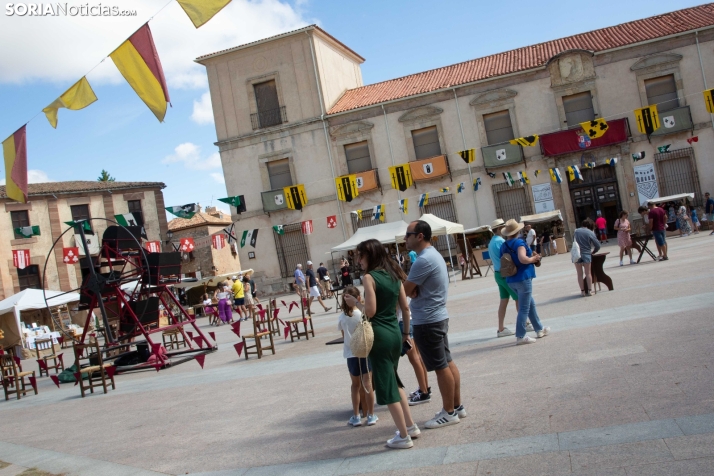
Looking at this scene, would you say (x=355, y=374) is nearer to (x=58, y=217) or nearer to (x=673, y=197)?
(x=673, y=197)

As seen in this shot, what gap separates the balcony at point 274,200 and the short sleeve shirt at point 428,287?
2799 cm

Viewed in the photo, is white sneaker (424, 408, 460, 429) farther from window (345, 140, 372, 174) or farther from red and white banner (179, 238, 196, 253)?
red and white banner (179, 238, 196, 253)

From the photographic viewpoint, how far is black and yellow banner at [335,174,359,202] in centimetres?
3203

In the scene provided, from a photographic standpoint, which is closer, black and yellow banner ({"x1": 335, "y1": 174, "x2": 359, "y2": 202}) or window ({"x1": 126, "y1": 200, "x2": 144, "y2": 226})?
black and yellow banner ({"x1": 335, "y1": 174, "x2": 359, "y2": 202})

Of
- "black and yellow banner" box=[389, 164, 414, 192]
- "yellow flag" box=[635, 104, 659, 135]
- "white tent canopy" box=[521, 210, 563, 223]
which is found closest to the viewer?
"yellow flag" box=[635, 104, 659, 135]

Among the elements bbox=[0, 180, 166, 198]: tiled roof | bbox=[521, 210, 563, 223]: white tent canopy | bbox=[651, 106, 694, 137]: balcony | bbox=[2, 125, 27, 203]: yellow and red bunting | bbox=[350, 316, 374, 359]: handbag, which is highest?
bbox=[0, 180, 166, 198]: tiled roof

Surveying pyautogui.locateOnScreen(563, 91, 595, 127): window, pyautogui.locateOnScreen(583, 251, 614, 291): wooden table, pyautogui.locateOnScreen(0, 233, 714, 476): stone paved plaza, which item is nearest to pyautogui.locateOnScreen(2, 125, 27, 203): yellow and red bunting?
pyautogui.locateOnScreen(0, 233, 714, 476): stone paved plaza

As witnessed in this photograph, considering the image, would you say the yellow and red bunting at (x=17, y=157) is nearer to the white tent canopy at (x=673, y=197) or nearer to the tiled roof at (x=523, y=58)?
the tiled roof at (x=523, y=58)

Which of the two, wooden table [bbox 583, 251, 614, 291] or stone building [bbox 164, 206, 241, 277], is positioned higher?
stone building [bbox 164, 206, 241, 277]

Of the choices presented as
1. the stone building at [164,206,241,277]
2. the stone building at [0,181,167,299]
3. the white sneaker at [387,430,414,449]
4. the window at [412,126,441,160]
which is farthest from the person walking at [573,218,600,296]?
the stone building at [164,206,241,277]

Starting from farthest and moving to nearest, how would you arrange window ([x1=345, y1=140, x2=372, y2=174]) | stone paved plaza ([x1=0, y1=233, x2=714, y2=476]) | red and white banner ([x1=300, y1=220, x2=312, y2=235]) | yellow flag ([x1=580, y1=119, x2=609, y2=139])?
1. window ([x1=345, y1=140, x2=372, y2=174])
2. red and white banner ([x1=300, y1=220, x2=312, y2=235])
3. yellow flag ([x1=580, y1=119, x2=609, y2=139])
4. stone paved plaza ([x1=0, y1=233, x2=714, y2=476])

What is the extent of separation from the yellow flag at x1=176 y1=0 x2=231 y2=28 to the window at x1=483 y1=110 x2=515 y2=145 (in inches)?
990

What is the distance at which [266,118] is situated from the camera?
3381cm

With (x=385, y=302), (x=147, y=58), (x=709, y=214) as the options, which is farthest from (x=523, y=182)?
(x=385, y=302)
